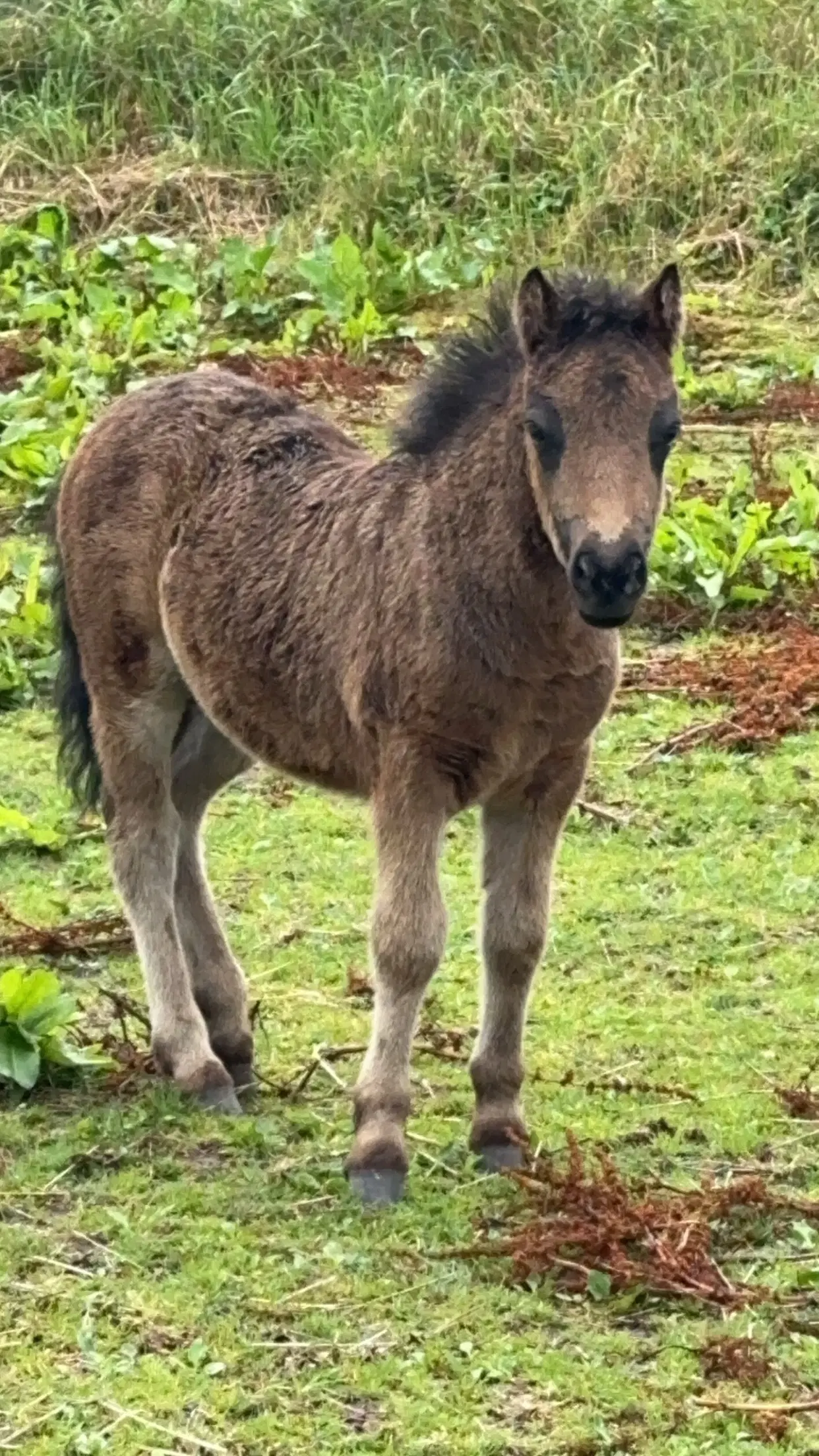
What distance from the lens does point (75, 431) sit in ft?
34.6

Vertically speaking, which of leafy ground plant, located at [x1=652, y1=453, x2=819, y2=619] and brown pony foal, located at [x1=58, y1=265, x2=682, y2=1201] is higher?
brown pony foal, located at [x1=58, y1=265, x2=682, y2=1201]

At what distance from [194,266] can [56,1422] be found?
10217mm

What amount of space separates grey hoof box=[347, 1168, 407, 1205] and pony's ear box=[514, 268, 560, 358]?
1896mm

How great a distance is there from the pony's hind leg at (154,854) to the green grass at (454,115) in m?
7.50

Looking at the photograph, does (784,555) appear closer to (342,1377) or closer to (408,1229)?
(408,1229)

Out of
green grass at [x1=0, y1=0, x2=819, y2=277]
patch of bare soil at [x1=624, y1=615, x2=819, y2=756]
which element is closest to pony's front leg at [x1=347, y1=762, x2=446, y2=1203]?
patch of bare soil at [x1=624, y1=615, x2=819, y2=756]

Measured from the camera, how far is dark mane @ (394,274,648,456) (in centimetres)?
526

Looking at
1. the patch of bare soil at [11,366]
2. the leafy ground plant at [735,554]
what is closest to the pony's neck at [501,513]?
the leafy ground plant at [735,554]

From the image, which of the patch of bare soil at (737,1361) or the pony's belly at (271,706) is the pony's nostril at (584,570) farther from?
the patch of bare soil at (737,1361)

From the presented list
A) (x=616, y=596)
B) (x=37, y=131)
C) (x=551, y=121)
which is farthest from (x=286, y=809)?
(x=37, y=131)

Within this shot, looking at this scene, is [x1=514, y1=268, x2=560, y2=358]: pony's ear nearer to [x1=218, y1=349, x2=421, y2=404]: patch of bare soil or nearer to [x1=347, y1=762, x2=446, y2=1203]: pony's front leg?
[x1=347, y1=762, x2=446, y2=1203]: pony's front leg

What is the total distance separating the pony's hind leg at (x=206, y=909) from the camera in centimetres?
596

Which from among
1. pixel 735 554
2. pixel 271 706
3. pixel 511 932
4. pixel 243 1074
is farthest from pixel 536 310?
pixel 735 554

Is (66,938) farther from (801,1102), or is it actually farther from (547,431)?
(547,431)
